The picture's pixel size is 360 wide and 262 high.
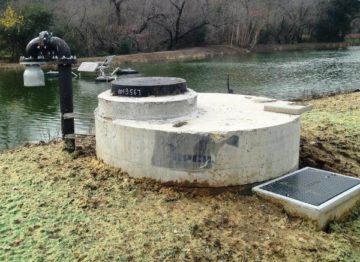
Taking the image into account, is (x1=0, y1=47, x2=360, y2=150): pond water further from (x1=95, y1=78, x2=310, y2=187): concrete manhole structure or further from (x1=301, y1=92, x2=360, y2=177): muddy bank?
(x1=301, y1=92, x2=360, y2=177): muddy bank

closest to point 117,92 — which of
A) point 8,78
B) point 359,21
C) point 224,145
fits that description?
point 224,145

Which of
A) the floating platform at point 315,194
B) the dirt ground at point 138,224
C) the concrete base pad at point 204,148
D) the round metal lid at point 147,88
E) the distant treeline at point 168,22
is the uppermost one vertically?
the distant treeline at point 168,22

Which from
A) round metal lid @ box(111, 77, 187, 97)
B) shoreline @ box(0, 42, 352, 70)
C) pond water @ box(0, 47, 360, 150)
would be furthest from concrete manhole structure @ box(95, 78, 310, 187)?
shoreline @ box(0, 42, 352, 70)

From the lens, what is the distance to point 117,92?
18.9 feet

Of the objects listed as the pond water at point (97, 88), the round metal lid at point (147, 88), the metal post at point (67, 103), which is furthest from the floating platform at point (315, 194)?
the pond water at point (97, 88)

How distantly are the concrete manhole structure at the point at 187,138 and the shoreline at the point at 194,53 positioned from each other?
24.7m

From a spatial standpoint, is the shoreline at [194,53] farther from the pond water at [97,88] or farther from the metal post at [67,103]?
the metal post at [67,103]

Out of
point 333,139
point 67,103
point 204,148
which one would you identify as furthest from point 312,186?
point 67,103

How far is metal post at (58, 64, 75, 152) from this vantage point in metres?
6.42

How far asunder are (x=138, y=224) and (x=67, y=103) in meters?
2.86

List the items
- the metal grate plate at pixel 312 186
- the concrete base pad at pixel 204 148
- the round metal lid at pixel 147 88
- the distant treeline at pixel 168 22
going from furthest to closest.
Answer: the distant treeline at pixel 168 22, the round metal lid at pixel 147 88, the concrete base pad at pixel 204 148, the metal grate plate at pixel 312 186

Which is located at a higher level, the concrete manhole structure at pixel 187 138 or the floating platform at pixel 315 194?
the concrete manhole structure at pixel 187 138

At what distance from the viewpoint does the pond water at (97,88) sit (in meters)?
11.0

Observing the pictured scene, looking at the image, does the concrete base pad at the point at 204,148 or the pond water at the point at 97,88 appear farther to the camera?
the pond water at the point at 97,88
